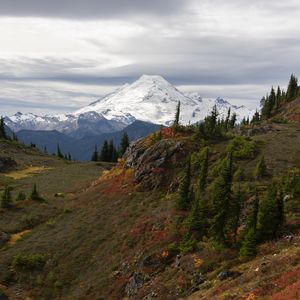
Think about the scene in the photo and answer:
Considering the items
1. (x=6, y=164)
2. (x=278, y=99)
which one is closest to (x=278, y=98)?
(x=278, y=99)

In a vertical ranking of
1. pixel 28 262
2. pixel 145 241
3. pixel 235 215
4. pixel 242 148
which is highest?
pixel 242 148

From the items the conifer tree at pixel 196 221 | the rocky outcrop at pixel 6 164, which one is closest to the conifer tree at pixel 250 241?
the conifer tree at pixel 196 221

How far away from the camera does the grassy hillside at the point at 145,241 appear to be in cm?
3341

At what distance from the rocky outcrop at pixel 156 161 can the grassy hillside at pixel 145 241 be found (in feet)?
0.59

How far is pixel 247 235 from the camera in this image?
1405 inches

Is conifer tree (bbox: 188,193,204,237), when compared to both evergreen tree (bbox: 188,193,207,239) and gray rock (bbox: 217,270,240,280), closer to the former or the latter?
evergreen tree (bbox: 188,193,207,239)

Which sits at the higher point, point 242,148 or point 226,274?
point 242,148

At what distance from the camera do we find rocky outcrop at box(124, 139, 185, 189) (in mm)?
63500

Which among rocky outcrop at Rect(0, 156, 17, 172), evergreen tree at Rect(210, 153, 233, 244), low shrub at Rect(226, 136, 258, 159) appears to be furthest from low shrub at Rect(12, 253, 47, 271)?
rocky outcrop at Rect(0, 156, 17, 172)

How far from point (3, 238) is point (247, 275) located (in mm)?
38490

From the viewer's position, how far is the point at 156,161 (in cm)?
6625

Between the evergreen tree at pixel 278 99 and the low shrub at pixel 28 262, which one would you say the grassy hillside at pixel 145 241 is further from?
the evergreen tree at pixel 278 99

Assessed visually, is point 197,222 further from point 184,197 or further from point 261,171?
point 261,171

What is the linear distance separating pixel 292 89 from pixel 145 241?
13834 cm
